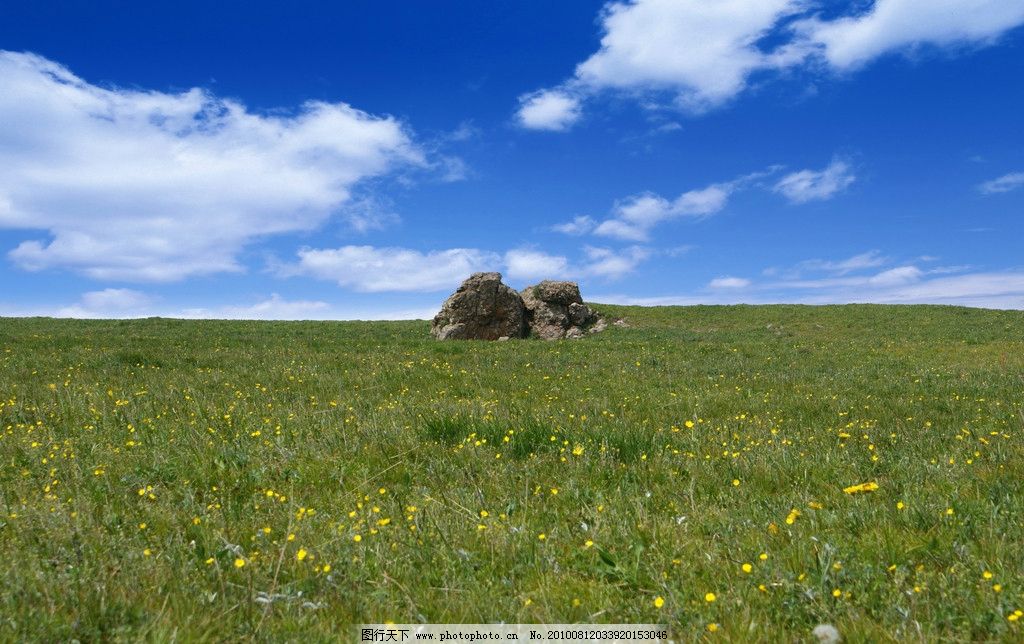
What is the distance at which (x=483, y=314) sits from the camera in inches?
1218

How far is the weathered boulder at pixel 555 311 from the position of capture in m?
33.0

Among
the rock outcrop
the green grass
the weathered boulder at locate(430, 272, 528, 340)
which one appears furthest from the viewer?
the rock outcrop

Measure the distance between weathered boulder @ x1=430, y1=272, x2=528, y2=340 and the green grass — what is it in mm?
18311

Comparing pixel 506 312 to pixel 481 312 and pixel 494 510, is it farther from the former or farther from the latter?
pixel 494 510

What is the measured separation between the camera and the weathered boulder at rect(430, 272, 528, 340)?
100 feet

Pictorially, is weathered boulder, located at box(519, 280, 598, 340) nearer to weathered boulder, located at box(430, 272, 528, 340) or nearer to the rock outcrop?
the rock outcrop

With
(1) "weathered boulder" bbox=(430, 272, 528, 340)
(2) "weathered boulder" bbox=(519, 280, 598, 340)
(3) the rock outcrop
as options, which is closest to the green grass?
(1) "weathered boulder" bbox=(430, 272, 528, 340)

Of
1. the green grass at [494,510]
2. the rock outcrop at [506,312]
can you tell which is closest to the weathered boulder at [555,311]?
the rock outcrop at [506,312]

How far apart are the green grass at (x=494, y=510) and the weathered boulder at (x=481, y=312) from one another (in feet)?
60.1

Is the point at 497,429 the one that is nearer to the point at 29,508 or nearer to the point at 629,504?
the point at 629,504

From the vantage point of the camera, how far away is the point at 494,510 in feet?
16.2

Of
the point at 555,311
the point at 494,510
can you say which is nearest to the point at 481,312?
the point at 555,311

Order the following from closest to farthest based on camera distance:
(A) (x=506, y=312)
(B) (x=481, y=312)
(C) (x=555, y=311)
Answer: (B) (x=481, y=312) → (A) (x=506, y=312) → (C) (x=555, y=311)

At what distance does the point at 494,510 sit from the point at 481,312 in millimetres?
26069
